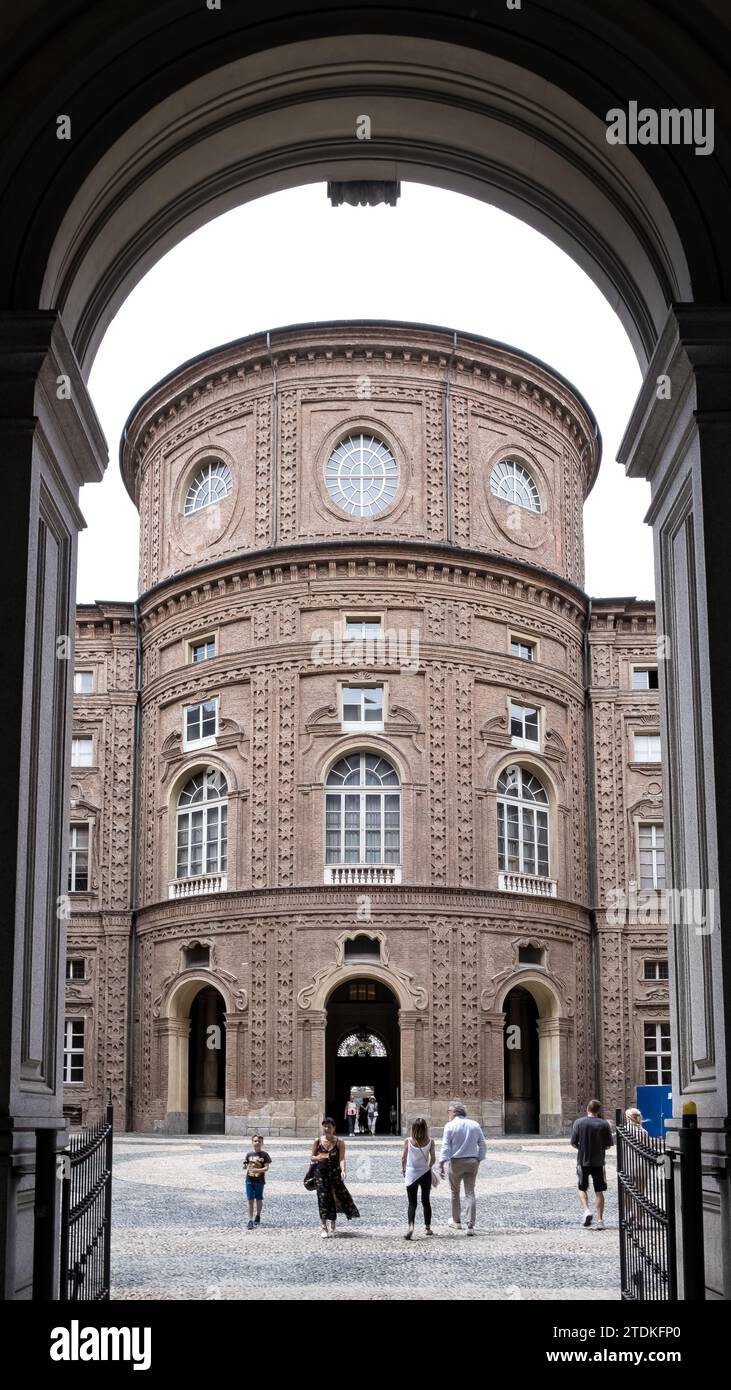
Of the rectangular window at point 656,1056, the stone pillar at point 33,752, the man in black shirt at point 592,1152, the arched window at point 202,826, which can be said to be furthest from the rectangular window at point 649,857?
the stone pillar at point 33,752

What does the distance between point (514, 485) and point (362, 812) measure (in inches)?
461

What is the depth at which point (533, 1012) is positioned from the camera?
4559 cm

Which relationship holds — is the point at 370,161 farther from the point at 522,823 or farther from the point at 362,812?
the point at 522,823

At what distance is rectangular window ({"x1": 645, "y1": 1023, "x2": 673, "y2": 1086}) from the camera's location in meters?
45.3

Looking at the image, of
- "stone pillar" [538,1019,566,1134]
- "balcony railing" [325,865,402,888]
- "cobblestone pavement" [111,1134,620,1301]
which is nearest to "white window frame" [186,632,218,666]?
"balcony railing" [325,865,402,888]

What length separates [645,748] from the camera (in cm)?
4841

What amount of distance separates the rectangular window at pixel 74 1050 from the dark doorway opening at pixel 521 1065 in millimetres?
13066

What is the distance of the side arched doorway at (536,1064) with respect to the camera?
4241 cm

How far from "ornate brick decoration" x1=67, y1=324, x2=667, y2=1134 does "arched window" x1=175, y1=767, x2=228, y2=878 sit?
0.39ft

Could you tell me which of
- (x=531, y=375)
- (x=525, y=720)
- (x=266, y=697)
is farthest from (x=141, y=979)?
(x=531, y=375)

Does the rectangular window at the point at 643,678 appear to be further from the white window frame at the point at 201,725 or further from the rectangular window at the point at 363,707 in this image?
the white window frame at the point at 201,725

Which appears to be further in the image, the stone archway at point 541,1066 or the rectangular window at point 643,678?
the rectangular window at point 643,678

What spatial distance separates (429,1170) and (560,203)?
11.4 m
